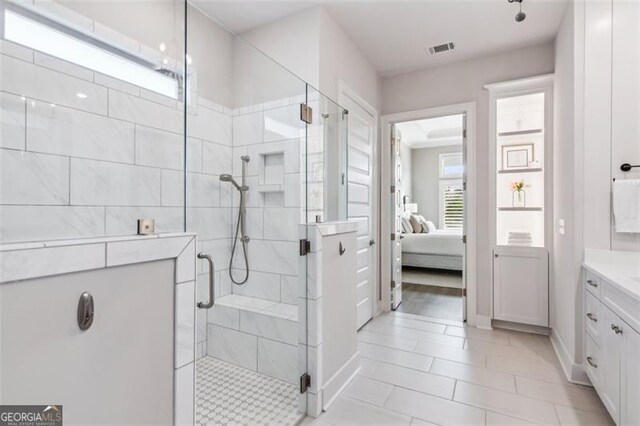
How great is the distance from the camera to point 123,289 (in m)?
0.94

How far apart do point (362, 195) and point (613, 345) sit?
2209 mm

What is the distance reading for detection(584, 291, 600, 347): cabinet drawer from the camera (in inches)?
78.1

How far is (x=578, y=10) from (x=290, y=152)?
2.37 metres

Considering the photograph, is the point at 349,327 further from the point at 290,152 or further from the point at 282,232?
the point at 290,152

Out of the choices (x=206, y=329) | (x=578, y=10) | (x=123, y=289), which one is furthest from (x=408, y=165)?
(x=123, y=289)

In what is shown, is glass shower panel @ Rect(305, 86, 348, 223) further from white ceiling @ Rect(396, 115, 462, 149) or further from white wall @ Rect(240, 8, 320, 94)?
white ceiling @ Rect(396, 115, 462, 149)

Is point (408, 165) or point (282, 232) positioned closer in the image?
point (282, 232)

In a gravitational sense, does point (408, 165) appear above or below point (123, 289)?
above

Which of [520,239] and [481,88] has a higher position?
[481,88]

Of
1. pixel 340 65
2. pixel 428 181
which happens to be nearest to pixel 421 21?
pixel 340 65

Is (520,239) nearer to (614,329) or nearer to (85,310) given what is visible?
(614,329)

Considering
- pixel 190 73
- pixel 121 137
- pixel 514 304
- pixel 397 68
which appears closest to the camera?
pixel 121 137

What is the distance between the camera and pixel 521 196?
3.42 m

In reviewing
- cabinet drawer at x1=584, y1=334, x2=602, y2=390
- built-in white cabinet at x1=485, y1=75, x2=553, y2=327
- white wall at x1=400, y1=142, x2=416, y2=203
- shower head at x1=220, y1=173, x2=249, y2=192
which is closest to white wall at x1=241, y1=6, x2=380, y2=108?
shower head at x1=220, y1=173, x2=249, y2=192
